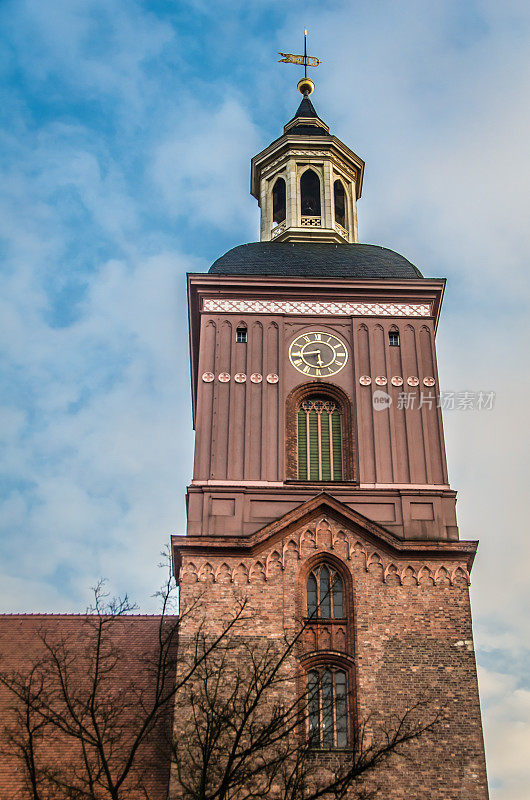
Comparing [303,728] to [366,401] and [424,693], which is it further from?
[366,401]

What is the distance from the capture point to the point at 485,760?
23.0m

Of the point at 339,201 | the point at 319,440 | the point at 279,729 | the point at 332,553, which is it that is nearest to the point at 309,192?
the point at 339,201

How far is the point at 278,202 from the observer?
1506 inches

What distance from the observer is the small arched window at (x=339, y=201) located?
38.1m

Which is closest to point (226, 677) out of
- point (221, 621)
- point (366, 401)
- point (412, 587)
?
point (221, 621)

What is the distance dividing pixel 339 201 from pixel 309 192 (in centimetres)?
108

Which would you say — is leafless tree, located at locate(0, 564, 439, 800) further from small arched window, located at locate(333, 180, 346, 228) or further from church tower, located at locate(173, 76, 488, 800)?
small arched window, located at locate(333, 180, 346, 228)

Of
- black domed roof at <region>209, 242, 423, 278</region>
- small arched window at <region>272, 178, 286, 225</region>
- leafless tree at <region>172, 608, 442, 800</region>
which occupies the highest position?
small arched window at <region>272, 178, 286, 225</region>

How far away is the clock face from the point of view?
29844 mm

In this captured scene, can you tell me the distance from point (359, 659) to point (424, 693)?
1.54 m

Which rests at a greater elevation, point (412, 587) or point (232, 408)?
point (232, 408)

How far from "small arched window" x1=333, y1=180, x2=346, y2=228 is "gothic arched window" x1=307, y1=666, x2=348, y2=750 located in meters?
18.1

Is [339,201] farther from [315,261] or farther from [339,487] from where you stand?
[339,487]

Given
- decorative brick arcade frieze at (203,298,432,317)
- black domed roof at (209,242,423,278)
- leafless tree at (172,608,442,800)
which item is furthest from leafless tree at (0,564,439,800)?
black domed roof at (209,242,423,278)
